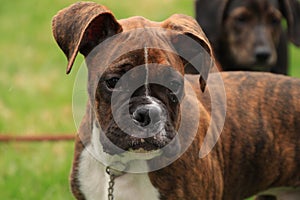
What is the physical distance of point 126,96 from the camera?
297cm

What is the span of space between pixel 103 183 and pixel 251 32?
111 inches

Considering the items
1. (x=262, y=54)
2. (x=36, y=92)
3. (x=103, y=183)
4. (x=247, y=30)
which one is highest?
(x=103, y=183)

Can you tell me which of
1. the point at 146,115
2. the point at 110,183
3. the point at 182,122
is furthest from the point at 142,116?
the point at 110,183

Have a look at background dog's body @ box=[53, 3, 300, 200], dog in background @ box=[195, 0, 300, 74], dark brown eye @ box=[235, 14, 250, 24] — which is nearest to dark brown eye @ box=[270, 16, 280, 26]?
dog in background @ box=[195, 0, 300, 74]

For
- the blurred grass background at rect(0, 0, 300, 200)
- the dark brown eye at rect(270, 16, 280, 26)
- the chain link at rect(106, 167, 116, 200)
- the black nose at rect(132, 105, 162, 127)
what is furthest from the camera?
the dark brown eye at rect(270, 16, 280, 26)

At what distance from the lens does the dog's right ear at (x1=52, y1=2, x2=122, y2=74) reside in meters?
3.04

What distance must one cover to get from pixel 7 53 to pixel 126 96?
4491 mm

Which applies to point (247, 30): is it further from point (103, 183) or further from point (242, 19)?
point (103, 183)

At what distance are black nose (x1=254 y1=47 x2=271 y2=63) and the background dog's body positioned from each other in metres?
2.04

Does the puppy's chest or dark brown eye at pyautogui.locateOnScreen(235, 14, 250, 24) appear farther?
dark brown eye at pyautogui.locateOnScreen(235, 14, 250, 24)

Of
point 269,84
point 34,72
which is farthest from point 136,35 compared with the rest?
point 34,72

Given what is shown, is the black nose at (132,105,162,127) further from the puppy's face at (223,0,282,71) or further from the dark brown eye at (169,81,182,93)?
the puppy's face at (223,0,282,71)

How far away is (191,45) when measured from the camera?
3209mm

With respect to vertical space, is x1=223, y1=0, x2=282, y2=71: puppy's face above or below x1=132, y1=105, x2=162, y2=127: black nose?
below
